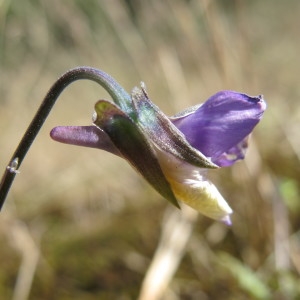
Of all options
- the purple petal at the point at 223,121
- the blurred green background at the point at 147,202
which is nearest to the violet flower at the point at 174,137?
the purple petal at the point at 223,121

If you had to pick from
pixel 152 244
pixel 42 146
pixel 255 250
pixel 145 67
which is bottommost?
pixel 42 146

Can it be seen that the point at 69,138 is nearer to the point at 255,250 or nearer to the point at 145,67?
the point at 255,250

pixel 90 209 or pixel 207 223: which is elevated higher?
pixel 207 223

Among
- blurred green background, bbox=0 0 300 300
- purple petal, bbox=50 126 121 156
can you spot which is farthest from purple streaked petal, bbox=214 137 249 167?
blurred green background, bbox=0 0 300 300

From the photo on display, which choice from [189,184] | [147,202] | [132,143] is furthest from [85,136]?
[147,202]

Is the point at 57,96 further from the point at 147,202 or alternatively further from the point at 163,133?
the point at 147,202

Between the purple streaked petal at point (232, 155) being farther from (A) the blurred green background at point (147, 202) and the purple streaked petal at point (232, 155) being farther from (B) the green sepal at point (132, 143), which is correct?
(A) the blurred green background at point (147, 202)

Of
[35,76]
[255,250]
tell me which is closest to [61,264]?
[255,250]
